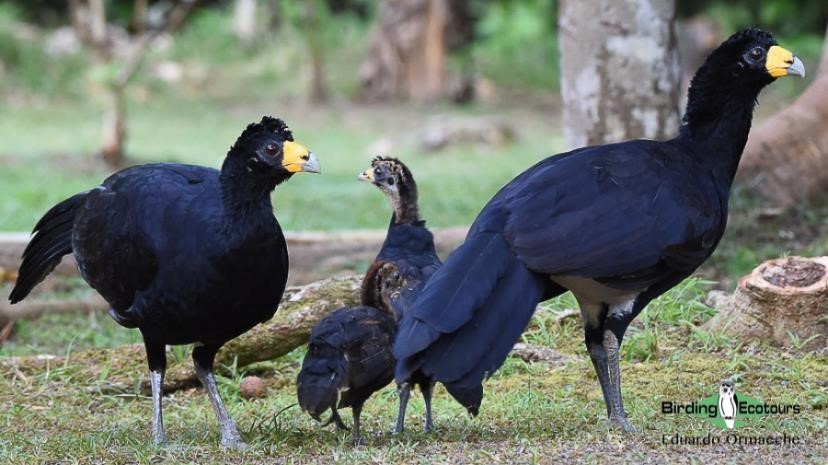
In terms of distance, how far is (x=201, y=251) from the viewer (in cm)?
493

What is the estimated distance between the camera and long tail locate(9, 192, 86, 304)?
6.14 metres

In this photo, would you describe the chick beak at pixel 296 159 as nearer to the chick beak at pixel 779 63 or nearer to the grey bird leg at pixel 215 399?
the grey bird leg at pixel 215 399

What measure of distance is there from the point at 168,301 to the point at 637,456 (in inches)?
77.4

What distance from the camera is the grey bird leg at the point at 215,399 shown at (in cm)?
504

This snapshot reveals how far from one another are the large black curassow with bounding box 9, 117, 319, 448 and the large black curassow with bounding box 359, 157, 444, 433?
0.68m

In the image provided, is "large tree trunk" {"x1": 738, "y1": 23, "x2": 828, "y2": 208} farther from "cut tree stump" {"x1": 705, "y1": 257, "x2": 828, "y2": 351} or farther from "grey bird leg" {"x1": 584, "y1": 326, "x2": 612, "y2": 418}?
"grey bird leg" {"x1": 584, "y1": 326, "x2": 612, "y2": 418}

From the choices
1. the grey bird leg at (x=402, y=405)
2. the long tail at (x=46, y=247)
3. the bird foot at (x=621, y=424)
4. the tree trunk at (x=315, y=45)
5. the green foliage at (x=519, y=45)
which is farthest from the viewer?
the green foliage at (x=519, y=45)

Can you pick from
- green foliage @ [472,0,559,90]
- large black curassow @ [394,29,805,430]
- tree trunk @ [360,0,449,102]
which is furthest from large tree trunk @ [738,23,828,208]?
green foliage @ [472,0,559,90]

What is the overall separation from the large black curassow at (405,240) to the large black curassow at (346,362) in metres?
0.15

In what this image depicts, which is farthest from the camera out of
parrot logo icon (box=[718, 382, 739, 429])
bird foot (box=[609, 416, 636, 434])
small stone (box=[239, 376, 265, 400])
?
small stone (box=[239, 376, 265, 400])

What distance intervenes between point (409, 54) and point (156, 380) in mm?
15973

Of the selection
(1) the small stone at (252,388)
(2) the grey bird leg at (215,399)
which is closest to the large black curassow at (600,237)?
(2) the grey bird leg at (215,399)

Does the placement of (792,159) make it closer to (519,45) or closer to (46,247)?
(46,247)

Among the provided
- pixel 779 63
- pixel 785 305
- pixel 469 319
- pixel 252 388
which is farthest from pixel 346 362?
pixel 785 305
